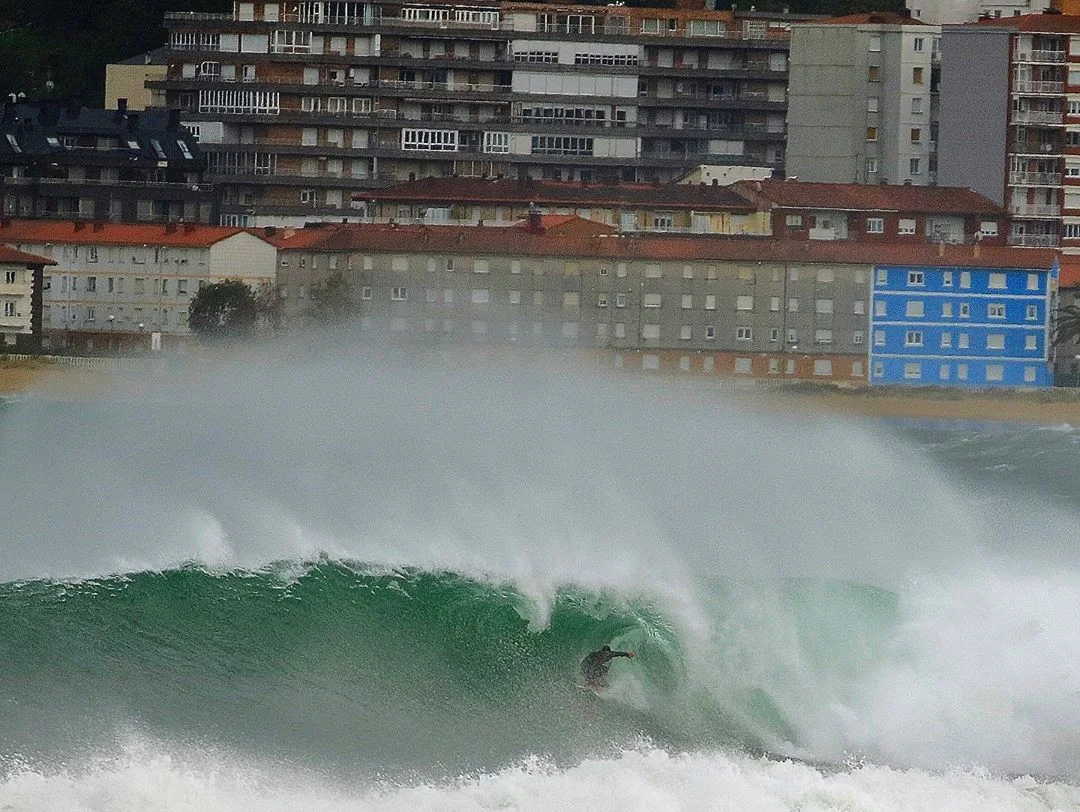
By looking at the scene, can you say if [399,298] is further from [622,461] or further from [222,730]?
[222,730]

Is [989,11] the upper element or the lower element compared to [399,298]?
upper

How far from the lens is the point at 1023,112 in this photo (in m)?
96.1

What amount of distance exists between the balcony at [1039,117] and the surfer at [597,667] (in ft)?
250

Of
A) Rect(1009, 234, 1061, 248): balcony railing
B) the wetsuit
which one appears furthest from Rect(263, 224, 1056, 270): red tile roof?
the wetsuit

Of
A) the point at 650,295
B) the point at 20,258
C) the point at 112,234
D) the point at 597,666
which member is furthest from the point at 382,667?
the point at 112,234

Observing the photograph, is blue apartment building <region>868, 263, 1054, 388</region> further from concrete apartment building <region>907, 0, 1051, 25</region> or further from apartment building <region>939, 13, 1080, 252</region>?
concrete apartment building <region>907, 0, 1051, 25</region>

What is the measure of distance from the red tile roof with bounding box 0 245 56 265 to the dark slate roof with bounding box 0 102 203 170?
13433 millimetres

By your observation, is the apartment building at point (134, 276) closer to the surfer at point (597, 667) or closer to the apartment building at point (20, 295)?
the apartment building at point (20, 295)

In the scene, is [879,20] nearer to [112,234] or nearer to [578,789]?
[112,234]

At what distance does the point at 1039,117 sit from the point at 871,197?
7.88m

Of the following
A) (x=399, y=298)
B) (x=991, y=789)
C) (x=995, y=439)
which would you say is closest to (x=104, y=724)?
(x=991, y=789)

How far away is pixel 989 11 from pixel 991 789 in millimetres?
90743

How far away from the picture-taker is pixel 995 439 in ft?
254

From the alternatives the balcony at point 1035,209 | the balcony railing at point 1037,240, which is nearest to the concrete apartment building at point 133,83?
the balcony at point 1035,209
